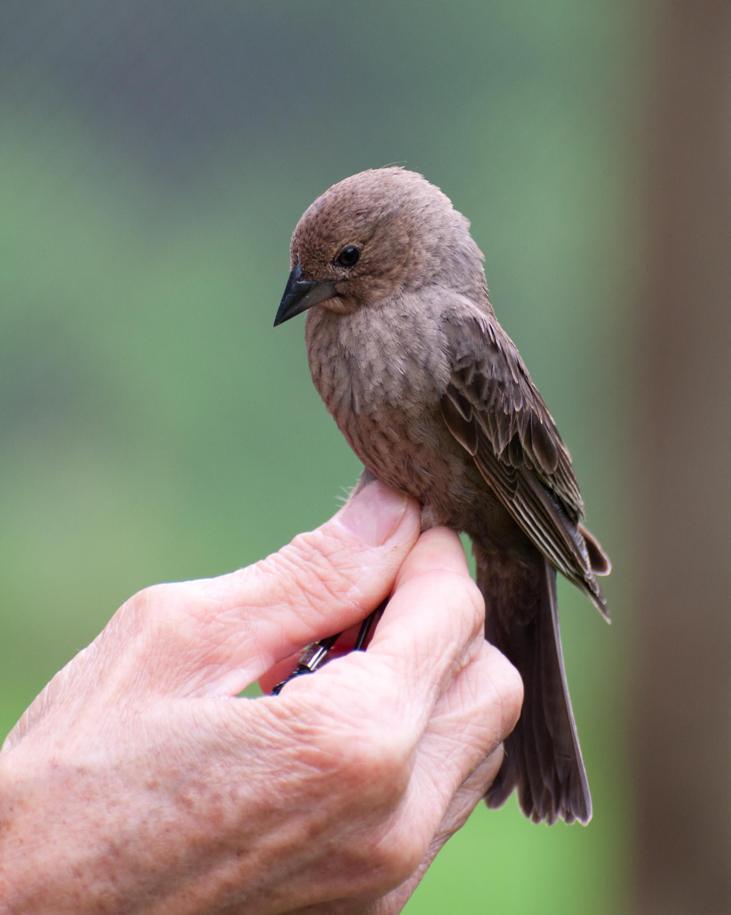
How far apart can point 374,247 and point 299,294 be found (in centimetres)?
17

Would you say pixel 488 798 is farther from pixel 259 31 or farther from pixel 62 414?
pixel 259 31

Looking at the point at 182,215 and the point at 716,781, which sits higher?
the point at 182,215

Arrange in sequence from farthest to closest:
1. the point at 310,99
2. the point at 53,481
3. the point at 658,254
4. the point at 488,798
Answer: the point at 53,481, the point at 310,99, the point at 658,254, the point at 488,798

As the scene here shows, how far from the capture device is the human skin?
4.46 feet

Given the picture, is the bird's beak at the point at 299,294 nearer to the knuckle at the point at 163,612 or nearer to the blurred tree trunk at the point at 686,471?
the knuckle at the point at 163,612

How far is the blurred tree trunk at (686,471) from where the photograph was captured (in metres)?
3.09

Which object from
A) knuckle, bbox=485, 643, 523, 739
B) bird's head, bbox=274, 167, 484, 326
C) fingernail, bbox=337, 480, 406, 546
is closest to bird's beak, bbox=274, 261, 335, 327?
bird's head, bbox=274, 167, 484, 326

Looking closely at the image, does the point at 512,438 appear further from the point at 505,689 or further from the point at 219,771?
the point at 219,771

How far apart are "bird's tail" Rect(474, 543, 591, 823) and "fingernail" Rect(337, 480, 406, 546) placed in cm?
35

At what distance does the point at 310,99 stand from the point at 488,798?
207cm

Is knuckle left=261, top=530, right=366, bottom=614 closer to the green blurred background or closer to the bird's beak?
the bird's beak

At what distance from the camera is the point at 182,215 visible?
340 cm

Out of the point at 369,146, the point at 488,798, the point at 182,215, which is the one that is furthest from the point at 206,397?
the point at 488,798

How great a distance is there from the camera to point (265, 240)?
134 inches
